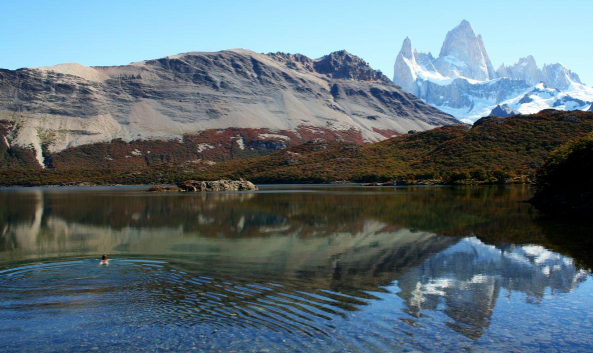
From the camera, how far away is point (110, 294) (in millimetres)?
17297

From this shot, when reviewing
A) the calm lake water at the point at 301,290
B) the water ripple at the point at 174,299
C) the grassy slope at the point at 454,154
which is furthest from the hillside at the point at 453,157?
the water ripple at the point at 174,299

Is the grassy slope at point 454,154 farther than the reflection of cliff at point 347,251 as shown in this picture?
Yes

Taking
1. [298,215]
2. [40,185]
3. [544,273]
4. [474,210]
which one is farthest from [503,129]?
[40,185]

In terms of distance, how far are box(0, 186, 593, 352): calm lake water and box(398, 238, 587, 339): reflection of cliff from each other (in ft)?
0.27

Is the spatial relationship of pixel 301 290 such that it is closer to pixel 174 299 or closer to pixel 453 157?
pixel 174 299

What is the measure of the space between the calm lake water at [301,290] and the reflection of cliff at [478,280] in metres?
0.08

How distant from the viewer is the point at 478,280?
63.3 ft

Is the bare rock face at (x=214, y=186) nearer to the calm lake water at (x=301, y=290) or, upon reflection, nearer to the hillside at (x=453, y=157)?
the hillside at (x=453, y=157)

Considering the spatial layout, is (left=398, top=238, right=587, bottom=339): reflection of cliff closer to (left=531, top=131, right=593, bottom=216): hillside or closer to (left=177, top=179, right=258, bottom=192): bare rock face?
(left=531, top=131, right=593, bottom=216): hillside

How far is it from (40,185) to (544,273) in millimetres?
214726

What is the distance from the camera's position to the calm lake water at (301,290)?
41.2 feet

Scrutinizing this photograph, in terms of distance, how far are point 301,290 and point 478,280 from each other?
744 centimetres

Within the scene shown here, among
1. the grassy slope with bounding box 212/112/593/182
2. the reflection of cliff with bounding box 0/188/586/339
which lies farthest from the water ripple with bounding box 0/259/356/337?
the grassy slope with bounding box 212/112/593/182

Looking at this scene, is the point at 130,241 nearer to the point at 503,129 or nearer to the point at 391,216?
the point at 391,216
